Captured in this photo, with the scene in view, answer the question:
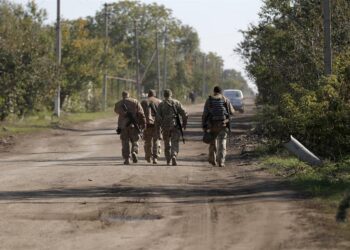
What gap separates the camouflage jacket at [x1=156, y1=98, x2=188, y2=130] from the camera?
17812mm

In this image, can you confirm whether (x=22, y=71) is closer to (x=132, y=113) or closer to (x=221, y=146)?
(x=132, y=113)

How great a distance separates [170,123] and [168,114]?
243 mm

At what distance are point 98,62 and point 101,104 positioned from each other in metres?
8.65

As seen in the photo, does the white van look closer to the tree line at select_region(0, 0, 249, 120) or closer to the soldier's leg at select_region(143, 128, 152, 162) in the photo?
the tree line at select_region(0, 0, 249, 120)

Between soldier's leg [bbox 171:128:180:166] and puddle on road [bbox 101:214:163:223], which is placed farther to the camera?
soldier's leg [bbox 171:128:180:166]

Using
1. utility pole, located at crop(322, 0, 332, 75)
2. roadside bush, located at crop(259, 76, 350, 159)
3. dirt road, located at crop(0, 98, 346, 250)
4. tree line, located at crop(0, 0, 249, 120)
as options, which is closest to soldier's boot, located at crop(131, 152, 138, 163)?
dirt road, located at crop(0, 98, 346, 250)

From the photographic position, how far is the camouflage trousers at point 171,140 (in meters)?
17.7

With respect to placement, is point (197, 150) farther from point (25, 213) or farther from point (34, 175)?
point (25, 213)

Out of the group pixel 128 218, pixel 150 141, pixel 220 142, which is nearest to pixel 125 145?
pixel 150 141

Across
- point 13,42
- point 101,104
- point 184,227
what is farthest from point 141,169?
point 101,104

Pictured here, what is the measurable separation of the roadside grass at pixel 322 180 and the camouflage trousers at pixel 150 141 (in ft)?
8.74

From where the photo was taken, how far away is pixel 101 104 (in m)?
59.8

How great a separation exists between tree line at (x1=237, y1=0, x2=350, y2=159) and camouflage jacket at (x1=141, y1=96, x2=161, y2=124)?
120 inches

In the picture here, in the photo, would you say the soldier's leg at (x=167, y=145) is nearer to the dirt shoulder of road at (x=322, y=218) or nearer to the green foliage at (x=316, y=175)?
the green foliage at (x=316, y=175)
